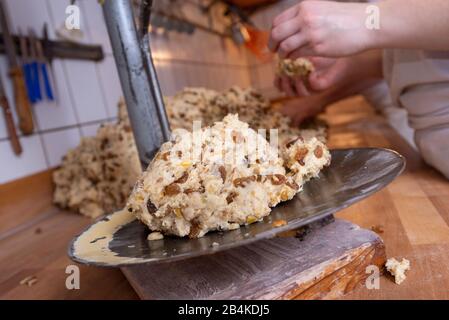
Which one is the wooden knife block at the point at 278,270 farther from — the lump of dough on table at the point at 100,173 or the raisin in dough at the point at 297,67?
the raisin in dough at the point at 297,67

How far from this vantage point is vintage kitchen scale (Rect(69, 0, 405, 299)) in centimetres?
38

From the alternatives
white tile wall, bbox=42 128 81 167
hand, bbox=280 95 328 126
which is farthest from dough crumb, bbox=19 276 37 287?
hand, bbox=280 95 328 126

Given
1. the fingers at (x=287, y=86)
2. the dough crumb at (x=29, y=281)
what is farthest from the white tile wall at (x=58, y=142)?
the fingers at (x=287, y=86)

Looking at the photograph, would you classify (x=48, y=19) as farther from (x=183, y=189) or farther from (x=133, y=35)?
(x=183, y=189)

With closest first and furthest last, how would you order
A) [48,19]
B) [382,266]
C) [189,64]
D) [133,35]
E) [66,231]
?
1. [382,266]
2. [133,35]
3. [66,231]
4. [48,19]
5. [189,64]

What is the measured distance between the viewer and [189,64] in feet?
6.49

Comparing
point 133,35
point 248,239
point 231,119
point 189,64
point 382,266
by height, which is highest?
point 189,64

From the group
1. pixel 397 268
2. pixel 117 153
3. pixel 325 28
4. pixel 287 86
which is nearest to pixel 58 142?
pixel 117 153

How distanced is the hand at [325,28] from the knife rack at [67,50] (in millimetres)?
646

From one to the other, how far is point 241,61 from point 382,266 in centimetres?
277

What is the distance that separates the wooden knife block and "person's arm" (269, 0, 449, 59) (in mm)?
308

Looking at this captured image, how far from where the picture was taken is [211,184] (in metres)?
0.43

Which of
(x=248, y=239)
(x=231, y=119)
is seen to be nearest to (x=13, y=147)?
(x=231, y=119)

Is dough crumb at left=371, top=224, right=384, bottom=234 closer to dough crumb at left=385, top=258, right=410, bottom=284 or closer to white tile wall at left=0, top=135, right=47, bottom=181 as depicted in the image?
dough crumb at left=385, top=258, right=410, bottom=284
